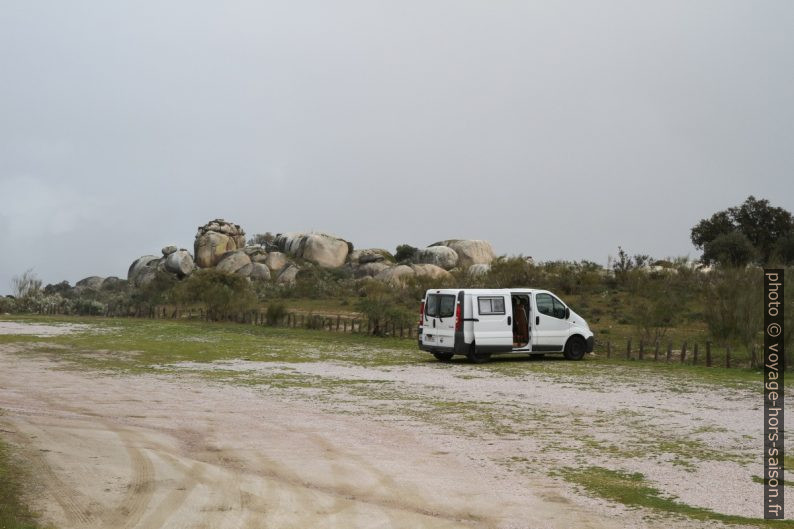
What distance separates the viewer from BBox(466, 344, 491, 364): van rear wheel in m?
23.8

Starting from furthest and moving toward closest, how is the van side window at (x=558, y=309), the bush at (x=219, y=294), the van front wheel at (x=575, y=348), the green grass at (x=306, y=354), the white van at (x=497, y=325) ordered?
the bush at (x=219, y=294) → the van front wheel at (x=575, y=348) → the van side window at (x=558, y=309) → the white van at (x=497, y=325) → the green grass at (x=306, y=354)

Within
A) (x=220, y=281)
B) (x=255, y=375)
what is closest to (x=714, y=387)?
(x=255, y=375)

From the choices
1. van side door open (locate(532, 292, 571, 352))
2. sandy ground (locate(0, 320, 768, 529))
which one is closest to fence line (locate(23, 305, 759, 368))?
van side door open (locate(532, 292, 571, 352))

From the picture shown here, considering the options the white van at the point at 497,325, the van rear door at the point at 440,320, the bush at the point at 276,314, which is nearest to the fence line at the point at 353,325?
the bush at the point at 276,314

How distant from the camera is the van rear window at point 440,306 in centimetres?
2375

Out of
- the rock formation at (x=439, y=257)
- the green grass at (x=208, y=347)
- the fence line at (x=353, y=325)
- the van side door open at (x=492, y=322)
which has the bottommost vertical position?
the green grass at (x=208, y=347)

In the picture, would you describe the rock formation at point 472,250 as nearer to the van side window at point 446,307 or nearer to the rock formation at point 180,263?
the rock formation at point 180,263

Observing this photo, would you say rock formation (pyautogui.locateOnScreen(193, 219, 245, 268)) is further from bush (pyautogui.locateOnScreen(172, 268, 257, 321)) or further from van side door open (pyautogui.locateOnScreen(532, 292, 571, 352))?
van side door open (pyautogui.locateOnScreen(532, 292, 571, 352))


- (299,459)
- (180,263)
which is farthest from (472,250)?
(299,459)

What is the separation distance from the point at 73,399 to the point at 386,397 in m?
5.67

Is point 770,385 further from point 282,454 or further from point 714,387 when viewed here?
point 282,454

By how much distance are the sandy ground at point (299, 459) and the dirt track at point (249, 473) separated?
0.08ft

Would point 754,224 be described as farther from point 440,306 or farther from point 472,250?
point 440,306

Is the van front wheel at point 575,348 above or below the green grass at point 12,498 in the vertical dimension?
above
